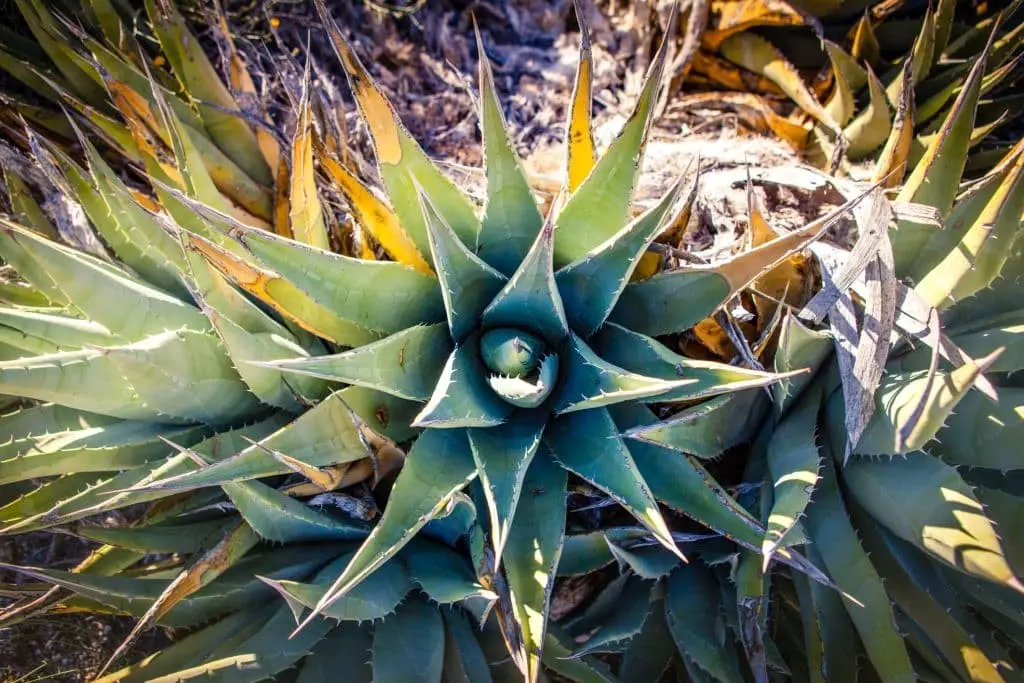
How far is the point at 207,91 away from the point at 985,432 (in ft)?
5.51

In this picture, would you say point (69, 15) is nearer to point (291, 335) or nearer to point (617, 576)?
point (291, 335)

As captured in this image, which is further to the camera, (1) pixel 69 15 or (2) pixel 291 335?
(1) pixel 69 15

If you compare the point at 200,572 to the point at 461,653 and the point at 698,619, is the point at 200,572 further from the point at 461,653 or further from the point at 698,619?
the point at 698,619

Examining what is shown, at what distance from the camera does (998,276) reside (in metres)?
1.21

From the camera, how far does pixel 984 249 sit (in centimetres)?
114

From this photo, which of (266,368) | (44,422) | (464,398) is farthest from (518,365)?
(44,422)

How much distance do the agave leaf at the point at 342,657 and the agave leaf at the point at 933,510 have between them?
→ 91cm

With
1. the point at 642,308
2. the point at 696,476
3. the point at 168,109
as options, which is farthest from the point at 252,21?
the point at 696,476

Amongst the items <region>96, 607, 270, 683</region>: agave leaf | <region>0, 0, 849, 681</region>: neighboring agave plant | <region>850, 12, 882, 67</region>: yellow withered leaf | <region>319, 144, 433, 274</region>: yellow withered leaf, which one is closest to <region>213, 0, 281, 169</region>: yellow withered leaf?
<region>0, 0, 849, 681</region>: neighboring agave plant

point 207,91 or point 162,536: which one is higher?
point 207,91

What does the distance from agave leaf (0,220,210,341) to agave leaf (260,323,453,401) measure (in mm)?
372

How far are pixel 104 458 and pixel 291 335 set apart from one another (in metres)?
0.38

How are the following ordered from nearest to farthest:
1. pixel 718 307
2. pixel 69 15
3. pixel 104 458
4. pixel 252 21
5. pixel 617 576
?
pixel 718 307
pixel 104 458
pixel 617 576
pixel 69 15
pixel 252 21

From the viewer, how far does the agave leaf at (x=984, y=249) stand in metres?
1.11
